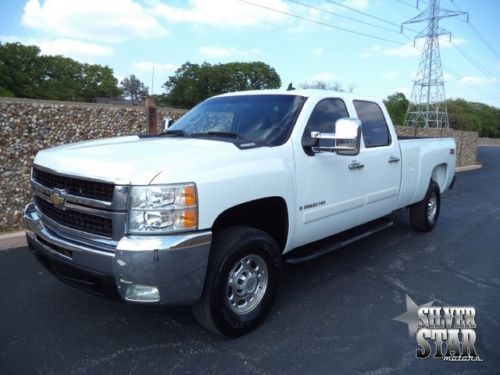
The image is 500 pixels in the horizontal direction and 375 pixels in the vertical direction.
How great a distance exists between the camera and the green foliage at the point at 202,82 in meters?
90.4

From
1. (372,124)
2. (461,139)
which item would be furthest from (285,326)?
(461,139)

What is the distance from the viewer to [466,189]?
1211 cm

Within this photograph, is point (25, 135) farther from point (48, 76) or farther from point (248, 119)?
point (48, 76)

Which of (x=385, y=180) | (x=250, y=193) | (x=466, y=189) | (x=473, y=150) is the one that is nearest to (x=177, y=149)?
(x=250, y=193)

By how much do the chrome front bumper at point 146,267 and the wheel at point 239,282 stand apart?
0.16 m

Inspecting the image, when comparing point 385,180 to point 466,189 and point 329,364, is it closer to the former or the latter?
point 329,364

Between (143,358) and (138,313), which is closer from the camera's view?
(143,358)

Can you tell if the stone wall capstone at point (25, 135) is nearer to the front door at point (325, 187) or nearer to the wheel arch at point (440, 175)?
the front door at point (325, 187)

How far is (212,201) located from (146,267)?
605 mm

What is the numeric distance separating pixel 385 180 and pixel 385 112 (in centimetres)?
100

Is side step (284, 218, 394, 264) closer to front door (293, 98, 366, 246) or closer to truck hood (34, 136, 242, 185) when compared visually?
front door (293, 98, 366, 246)

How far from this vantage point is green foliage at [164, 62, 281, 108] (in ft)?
297

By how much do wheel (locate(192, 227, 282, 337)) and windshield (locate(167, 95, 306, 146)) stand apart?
0.90 meters

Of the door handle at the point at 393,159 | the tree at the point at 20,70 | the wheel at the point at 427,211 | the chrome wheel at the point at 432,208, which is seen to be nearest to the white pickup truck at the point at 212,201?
the door handle at the point at 393,159
